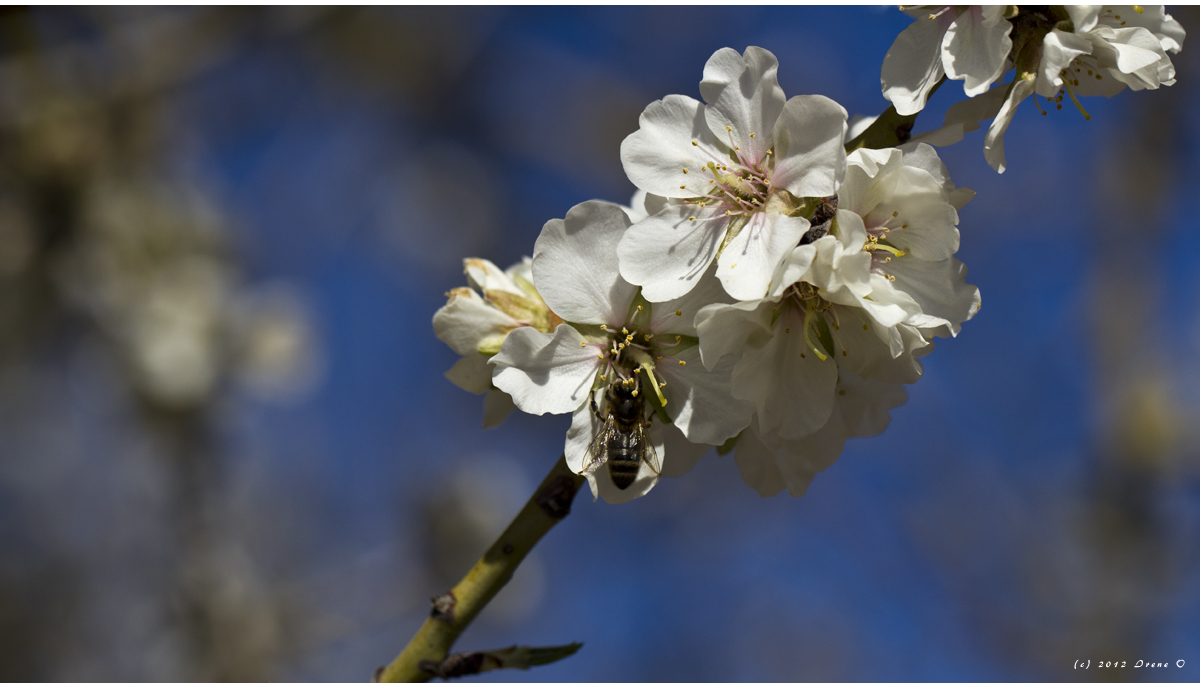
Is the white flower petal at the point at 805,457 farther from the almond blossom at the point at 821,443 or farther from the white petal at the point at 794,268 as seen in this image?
the white petal at the point at 794,268

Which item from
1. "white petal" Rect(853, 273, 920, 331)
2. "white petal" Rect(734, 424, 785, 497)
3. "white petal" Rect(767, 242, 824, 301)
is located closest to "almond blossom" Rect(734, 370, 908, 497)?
"white petal" Rect(734, 424, 785, 497)

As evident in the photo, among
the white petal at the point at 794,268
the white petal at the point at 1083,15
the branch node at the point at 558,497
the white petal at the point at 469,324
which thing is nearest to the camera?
the white petal at the point at 794,268

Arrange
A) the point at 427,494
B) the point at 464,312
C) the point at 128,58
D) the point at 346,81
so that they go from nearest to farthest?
the point at 464,312, the point at 128,58, the point at 427,494, the point at 346,81

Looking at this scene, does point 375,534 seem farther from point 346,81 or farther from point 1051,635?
point 1051,635

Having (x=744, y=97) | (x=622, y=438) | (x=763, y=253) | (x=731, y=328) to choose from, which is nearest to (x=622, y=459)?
(x=622, y=438)

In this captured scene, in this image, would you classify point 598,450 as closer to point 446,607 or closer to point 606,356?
point 606,356

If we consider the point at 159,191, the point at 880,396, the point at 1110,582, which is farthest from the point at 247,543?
the point at 1110,582

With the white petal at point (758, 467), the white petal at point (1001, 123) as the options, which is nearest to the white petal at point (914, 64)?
the white petal at point (1001, 123)

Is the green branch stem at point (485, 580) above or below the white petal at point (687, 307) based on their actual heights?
below
